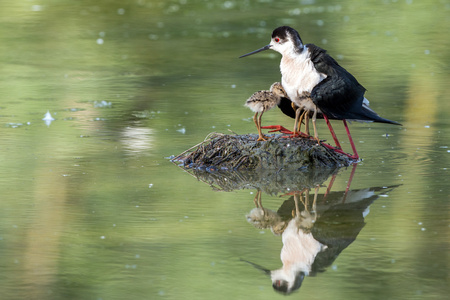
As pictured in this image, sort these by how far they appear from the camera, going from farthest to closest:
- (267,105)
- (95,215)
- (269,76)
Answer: (269,76) < (267,105) < (95,215)

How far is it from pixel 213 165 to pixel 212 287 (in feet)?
10.7

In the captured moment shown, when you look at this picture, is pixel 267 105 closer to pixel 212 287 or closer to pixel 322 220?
pixel 322 220

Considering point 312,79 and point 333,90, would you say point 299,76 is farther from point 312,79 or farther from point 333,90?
point 333,90

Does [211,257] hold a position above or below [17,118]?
above

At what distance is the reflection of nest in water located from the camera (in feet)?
27.2

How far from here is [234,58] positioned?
15.8 m

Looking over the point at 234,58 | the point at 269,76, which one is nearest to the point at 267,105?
the point at 269,76

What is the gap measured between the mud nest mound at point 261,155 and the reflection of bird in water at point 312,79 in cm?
34

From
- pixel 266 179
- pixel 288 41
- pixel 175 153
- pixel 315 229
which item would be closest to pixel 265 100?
pixel 288 41

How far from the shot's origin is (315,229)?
23.1 ft

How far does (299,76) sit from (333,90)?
33cm

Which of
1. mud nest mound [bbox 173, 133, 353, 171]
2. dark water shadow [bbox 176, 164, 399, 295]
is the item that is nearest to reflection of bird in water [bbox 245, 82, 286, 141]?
mud nest mound [bbox 173, 133, 353, 171]

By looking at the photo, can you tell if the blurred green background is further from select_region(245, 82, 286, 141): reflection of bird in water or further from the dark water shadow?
select_region(245, 82, 286, 141): reflection of bird in water

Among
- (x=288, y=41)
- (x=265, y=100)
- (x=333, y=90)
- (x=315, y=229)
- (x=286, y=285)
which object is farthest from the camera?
(x=265, y=100)
